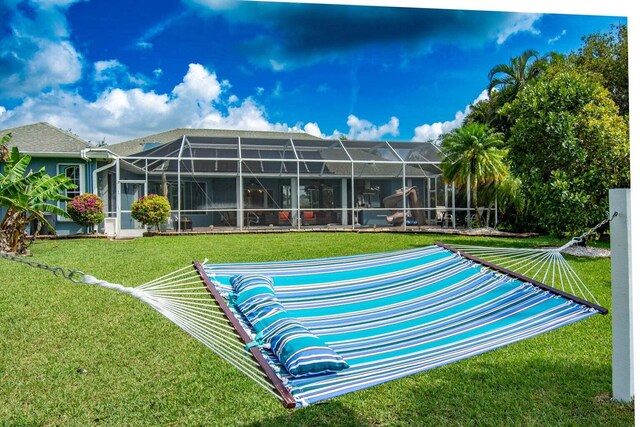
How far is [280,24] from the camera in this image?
29.3ft

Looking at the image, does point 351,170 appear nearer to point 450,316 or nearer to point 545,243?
point 545,243

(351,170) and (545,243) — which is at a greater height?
(351,170)

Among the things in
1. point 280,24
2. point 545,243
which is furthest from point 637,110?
point 280,24

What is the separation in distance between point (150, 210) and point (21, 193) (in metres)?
2.55

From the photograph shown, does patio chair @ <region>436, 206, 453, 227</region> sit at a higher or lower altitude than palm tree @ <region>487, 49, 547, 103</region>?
lower

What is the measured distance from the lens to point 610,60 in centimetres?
877

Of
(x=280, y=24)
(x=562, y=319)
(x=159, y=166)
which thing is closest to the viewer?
(x=562, y=319)

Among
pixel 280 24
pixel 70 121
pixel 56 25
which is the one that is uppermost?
pixel 280 24

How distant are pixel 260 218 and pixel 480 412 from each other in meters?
7.90

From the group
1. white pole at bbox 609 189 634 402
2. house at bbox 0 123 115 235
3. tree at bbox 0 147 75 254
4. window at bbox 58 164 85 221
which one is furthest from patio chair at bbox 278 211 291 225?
white pole at bbox 609 189 634 402

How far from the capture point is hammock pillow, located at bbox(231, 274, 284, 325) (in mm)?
2322

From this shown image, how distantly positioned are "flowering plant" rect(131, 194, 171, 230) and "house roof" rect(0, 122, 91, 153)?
1750 mm

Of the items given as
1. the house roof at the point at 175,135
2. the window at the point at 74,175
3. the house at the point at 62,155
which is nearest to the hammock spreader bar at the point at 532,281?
the house at the point at 62,155

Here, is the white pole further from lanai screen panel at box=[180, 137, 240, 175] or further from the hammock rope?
lanai screen panel at box=[180, 137, 240, 175]
